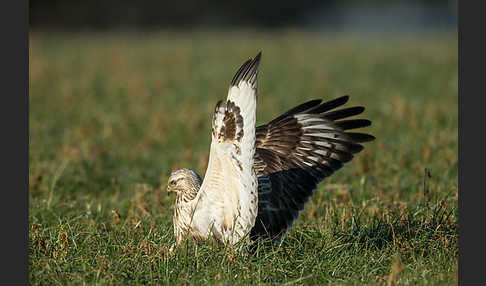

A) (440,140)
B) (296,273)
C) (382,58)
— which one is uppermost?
(382,58)

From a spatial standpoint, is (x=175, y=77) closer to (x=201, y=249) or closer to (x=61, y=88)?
(x=61, y=88)

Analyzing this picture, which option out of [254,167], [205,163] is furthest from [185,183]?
[205,163]

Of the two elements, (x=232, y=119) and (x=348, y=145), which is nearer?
(x=232, y=119)

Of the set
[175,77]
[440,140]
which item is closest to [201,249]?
[440,140]

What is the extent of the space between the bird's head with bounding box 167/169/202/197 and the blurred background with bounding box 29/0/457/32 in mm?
21952

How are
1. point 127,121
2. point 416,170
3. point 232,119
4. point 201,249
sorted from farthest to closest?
1. point 127,121
2. point 416,170
3. point 201,249
4. point 232,119

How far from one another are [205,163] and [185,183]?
9.05 feet

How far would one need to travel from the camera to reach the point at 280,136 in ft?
16.4

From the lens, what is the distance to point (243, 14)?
29.9m

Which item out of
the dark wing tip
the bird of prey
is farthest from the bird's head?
the dark wing tip

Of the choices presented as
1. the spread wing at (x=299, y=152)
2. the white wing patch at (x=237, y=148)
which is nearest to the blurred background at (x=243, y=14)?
the spread wing at (x=299, y=152)

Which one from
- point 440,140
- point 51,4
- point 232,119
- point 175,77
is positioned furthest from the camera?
point 51,4

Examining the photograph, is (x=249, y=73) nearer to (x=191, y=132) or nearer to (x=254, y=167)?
(x=254, y=167)

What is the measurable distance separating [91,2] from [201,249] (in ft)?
86.2
